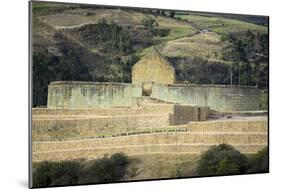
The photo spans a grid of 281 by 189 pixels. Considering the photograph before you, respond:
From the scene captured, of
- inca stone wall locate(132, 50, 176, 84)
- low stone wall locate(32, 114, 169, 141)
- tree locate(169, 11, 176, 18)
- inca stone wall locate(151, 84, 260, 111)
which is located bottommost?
low stone wall locate(32, 114, 169, 141)

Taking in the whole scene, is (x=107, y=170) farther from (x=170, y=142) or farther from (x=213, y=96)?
(x=213, y=96)

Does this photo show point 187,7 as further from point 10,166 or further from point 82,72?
point 10,166

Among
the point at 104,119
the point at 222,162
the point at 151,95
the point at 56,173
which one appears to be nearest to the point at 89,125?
the point at 104,119

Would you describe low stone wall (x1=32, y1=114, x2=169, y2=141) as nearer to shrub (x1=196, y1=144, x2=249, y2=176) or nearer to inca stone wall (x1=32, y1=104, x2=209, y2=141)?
inca stone wall (x1=32, y1=104, x2=209, y2=141)

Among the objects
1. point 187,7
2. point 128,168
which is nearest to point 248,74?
point 187,7

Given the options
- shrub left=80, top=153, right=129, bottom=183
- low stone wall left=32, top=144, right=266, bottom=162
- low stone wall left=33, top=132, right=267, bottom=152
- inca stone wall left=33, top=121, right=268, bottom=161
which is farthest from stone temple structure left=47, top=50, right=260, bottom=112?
shrub left=80, top=153, right=129, bottom=183
